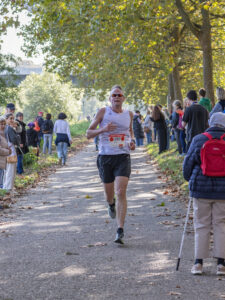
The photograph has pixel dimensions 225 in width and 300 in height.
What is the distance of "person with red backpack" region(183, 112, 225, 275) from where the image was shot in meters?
5.90

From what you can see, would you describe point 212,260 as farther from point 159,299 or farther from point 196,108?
point 196,108

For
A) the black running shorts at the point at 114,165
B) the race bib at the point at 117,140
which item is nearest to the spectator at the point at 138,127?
the black running shorts at the point at 114,165

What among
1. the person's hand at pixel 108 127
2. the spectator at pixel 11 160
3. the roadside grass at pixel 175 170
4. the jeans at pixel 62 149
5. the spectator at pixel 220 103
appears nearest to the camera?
the person's hand at pixel 108 127

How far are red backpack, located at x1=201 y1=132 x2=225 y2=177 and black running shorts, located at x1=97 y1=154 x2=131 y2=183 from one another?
1.96 meters

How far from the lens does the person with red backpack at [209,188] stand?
5902 mm

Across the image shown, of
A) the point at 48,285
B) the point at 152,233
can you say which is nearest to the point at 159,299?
the point at 48,285

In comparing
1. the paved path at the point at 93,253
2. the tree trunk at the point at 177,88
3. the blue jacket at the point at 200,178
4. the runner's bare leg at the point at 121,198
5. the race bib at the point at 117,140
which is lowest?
the paved path at the point at 93,253

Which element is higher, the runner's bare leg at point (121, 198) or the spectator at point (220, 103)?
the spectator at point (220, 103)

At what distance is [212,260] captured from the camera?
21.1 ft

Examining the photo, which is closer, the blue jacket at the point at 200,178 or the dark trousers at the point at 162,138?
the blue jacket at the point at 200,178

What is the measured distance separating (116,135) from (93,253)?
66.9 inches

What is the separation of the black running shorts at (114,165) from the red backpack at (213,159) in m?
1.96

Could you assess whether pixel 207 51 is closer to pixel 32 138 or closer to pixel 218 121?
pixel 32 138

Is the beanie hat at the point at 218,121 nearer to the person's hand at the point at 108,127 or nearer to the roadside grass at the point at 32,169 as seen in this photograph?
the person's hand at the point at 108,127
